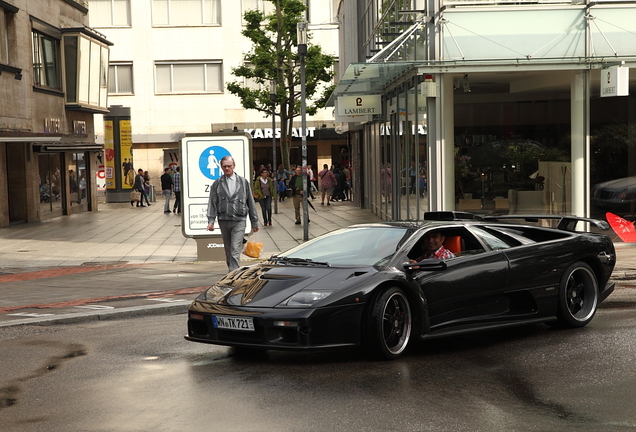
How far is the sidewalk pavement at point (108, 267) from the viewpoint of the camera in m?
11.4

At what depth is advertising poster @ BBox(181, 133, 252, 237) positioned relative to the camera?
17.5 meters

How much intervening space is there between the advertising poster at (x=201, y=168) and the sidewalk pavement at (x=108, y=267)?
855mm

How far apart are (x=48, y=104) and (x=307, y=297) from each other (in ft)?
91.2

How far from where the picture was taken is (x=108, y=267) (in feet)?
54.7

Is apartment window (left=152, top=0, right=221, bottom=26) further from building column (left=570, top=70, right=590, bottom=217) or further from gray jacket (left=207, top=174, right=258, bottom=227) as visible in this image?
gray jacket (left=207, top=174, right=258, bottom=227)

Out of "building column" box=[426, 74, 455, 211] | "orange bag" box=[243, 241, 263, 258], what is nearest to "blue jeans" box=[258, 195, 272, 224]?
"building column" box=[426, 74, 455, 211]

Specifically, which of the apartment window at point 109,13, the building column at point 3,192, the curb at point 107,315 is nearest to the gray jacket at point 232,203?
the curb at point 107,315

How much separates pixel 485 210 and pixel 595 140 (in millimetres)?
2674

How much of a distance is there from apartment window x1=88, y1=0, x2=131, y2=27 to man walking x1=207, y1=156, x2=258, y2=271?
46.8m

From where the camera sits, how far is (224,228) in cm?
1283

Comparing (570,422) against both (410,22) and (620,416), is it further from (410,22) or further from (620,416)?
(410,22)

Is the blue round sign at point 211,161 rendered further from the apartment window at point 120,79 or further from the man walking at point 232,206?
the apartment window at point 120,79

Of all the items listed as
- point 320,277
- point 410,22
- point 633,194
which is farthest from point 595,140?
point 320,277

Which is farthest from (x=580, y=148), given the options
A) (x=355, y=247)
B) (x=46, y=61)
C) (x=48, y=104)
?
(x=46, y=61)
